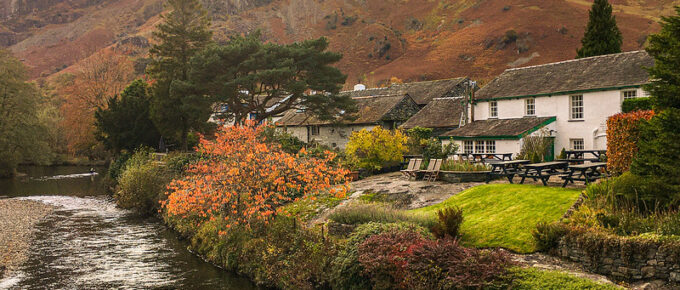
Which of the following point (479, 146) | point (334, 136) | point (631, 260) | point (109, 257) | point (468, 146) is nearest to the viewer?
point (631, 260)

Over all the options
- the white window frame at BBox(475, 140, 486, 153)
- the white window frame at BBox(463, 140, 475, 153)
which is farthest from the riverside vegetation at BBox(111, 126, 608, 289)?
the white window frame at BBox(463, 140, 475, 153)

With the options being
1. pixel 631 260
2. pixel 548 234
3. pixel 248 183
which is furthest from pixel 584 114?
pixel 248 183

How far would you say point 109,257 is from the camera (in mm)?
19703

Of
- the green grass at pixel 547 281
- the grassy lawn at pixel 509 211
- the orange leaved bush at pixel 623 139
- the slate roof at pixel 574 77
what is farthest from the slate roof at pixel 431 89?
the green grass at pixel 547 281

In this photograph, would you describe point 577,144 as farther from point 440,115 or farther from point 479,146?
point 440,115

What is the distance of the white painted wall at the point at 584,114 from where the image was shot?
28000mm

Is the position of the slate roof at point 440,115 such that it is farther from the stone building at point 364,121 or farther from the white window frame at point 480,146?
the white window frame at point 480,146

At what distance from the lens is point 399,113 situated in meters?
42.5

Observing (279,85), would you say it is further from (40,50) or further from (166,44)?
(40,50)

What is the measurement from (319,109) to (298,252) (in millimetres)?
26504

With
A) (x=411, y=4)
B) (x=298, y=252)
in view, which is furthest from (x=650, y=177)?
(x=411, y=4)

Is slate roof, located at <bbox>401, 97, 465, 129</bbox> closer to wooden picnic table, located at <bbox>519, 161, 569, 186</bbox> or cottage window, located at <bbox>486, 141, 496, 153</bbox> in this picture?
cottage window, located at <bbox>486, 141, 496, 153</bbox>

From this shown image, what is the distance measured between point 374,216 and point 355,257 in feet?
8.90

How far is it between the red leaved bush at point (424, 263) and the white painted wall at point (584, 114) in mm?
20524
